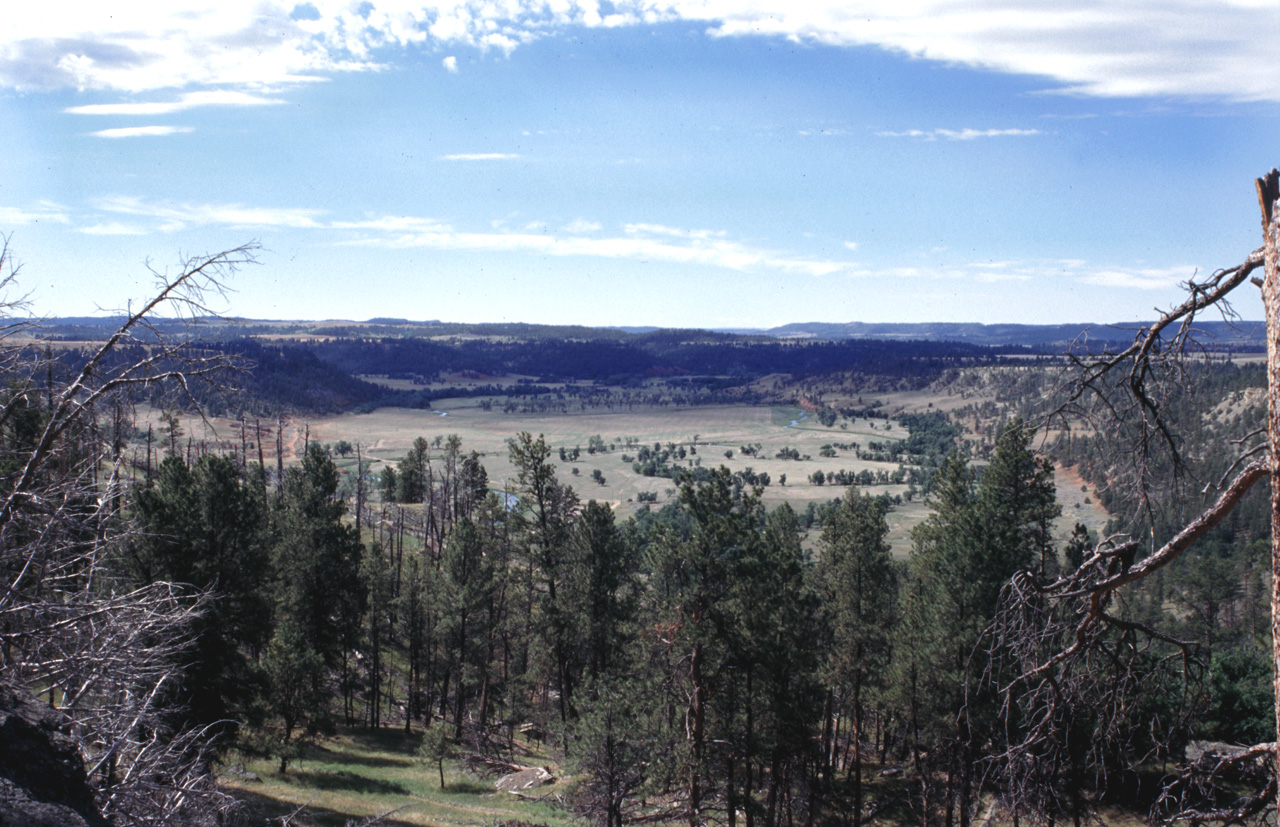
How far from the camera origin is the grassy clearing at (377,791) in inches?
878

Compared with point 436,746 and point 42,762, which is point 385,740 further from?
point 42,762

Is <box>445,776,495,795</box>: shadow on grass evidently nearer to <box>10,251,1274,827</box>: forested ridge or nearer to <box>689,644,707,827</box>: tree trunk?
<box>10,251,1274,827</box>: forested ridge

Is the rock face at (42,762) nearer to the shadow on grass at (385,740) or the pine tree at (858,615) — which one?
the pine tree at (858,615)

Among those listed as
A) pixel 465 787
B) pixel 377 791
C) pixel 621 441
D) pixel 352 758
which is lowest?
pixel 352 758

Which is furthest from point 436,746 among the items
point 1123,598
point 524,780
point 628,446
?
point 628,446

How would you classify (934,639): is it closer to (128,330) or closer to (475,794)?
(475,794)

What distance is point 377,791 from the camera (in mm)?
25984

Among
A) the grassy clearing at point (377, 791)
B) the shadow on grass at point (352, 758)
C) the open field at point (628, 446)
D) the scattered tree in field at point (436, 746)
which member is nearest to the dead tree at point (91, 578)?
the grassy clearing at point (377, 791)

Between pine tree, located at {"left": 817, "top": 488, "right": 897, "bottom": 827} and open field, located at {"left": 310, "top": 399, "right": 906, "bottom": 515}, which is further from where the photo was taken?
open field, located at {"left": 310, "top": 399, "right": 906, "bottom": 515}

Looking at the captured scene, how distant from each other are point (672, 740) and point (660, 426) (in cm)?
17446

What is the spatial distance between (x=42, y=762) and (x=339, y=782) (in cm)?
2341

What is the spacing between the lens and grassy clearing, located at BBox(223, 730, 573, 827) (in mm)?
22297

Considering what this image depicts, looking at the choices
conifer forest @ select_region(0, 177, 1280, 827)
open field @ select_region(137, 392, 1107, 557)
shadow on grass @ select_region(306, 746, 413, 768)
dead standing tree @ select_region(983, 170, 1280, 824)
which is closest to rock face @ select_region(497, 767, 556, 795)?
conifer forest @ select_region(0, 177, 1280, 827)

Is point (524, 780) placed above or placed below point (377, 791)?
below
